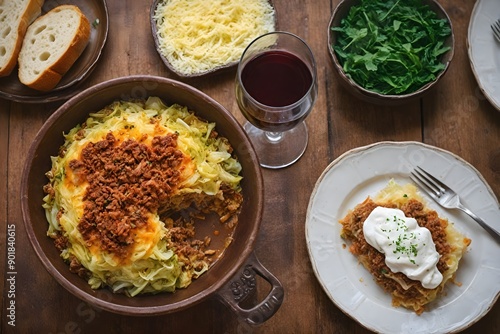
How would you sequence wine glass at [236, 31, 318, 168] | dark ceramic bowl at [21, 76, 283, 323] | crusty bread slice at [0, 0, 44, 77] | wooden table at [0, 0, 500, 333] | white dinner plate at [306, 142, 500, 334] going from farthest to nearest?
crusty bread slice at [0, 0, 44, 77], wooden table at [0, 0, 500, 333], white dinner plate at [306, 142, 500, 334], wine glass at [236, 31, 318, 168], dark ceramic bowl at [21, 76, 283, 323]

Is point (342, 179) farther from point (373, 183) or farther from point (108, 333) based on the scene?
point (108, 333)

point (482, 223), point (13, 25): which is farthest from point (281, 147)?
point (13, 25)

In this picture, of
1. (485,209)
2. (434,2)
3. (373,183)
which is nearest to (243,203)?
(373,183)

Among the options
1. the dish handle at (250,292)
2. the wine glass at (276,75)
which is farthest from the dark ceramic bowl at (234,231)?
the wine glass at (276,75)

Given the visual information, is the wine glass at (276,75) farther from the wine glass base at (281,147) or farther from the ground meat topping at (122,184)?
the ground meat topping at (122,184)

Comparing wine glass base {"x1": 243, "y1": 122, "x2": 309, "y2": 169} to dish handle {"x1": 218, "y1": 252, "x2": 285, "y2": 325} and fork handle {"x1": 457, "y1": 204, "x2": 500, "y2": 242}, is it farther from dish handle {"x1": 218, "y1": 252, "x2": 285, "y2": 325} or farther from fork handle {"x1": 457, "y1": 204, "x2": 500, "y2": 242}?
fork handle {"x1": 457, "y1": 204, "x2": 500, "y2": 242}

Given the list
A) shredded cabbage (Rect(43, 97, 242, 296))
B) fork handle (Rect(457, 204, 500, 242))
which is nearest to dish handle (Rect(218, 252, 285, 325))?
shredded cabbage (Rect(43, 97, 242, 296))

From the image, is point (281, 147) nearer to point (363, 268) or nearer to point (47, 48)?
point (363, 268)
